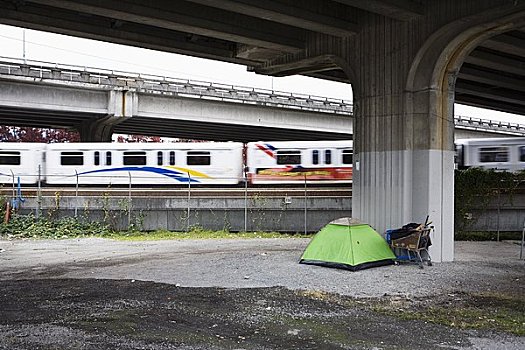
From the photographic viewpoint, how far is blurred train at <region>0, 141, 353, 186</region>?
29.2 m

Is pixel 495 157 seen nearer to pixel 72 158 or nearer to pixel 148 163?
pixel 148 163

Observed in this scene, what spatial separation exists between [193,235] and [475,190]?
11.0 m

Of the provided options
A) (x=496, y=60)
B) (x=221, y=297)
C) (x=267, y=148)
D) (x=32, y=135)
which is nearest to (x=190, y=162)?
(x=267, y=148)

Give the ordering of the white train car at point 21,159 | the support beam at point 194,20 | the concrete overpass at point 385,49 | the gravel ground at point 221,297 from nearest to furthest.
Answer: the gravel ground at point 221,297 < the support beam at point 194,20 < the concrete overpass at point 385,49 < the white train car at point 21,159

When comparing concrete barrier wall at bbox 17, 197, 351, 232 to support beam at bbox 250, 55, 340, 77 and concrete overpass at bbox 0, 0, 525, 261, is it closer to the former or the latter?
support beam at bbox 250, 55, 340, 77

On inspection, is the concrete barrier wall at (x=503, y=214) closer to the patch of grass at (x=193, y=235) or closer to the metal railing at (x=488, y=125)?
the patch of grass at (x=193, y=235)

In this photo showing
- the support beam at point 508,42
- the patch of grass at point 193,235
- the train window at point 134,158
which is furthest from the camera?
the train window at point 134,158

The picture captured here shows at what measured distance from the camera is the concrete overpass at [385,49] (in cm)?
1277

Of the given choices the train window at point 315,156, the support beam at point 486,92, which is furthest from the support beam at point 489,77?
the train window at point 315,156

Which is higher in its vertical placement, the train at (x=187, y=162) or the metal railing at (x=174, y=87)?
the metal railing at (x=174, y=87)

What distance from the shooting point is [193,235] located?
69.8 feet

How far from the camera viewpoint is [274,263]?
45.1 ft

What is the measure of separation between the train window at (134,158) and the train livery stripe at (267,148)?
643 centimetres

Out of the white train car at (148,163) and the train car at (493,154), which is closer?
the white train car at (148,163)
